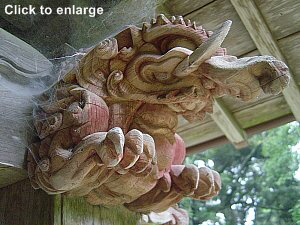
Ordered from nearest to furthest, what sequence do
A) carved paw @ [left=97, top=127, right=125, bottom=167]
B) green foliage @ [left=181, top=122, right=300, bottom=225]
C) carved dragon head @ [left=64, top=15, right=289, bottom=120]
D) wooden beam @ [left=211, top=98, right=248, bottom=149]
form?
1. carved paw @ [left=97, top=127, right=125, bottom=167]
2. carved dragon head @ [left=64, top=15, right=289, bottom=120]
3. wooden beam @ [left=211, top=98, right=248, bottom=149]
4. green foliage @ [left=181, top=122, right=300, bottom=225]

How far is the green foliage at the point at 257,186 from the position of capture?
2272 millimetres


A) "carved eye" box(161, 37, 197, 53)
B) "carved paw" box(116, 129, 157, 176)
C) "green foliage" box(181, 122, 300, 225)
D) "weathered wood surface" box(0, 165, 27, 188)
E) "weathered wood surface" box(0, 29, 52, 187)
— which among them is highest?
"carved eye" box(161, 37, 197, 53)

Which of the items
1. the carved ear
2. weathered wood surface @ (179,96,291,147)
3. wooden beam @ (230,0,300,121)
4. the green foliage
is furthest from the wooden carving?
the green foliage

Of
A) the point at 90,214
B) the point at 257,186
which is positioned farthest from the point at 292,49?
the point at 257,186

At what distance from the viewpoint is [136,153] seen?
2.29 feet

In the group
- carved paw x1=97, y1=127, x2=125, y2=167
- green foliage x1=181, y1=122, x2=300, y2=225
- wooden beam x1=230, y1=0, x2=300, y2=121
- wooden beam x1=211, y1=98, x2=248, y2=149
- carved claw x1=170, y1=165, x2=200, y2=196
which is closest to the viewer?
carved paw x1=97, y1=127, x2=125, y2=167

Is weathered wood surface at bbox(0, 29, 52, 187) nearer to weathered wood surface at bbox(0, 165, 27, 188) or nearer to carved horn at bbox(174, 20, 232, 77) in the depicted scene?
weathered wood surface at bbox(0, 165, 27, 188)

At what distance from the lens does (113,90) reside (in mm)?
839

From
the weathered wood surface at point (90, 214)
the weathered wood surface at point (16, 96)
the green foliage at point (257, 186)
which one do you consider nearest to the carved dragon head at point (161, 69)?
the weathered wood surface at point (16, 96)

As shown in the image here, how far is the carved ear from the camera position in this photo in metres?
0.73

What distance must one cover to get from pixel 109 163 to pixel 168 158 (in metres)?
0.22

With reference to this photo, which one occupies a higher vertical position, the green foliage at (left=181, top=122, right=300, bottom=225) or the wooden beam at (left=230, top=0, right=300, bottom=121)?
the wooden beam at (left=230, top=0, right=300, bottom=121)

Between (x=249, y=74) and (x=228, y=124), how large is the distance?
0.81m

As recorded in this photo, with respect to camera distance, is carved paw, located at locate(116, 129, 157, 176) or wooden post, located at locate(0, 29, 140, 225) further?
wooden post, located at locate(0, 29, 140, 225)
